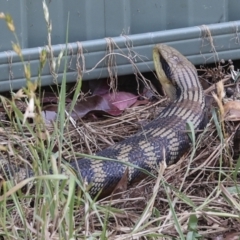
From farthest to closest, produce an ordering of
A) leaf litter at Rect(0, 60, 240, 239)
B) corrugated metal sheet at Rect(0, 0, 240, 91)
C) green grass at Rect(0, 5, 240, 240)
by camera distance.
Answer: corrugated metal sheet at Rect(0, 0, 240, 91), leaf litter at Rect(0, 60, 240, 239), green grass at Rect(0, 5, 240, 240)

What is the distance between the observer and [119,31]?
308 cm

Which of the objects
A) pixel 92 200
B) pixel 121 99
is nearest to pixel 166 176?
pixel 92 200

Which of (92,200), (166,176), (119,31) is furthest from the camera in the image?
(119,31)

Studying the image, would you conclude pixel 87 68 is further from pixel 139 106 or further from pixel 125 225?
pixel 125 225

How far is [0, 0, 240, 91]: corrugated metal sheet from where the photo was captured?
9.64ft

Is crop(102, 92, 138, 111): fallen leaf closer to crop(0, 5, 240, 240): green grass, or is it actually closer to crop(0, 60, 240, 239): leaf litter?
crop(0, 60, 240, 239): leaf litter

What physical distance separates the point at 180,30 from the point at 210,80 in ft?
1.30

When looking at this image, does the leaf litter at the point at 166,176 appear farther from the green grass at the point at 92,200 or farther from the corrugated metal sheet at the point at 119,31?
the corrugated metal sheet at the point at 119,31

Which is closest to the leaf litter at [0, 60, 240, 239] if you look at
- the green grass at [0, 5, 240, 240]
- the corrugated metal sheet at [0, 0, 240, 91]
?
the green grass at [0, 5, 240, 240]

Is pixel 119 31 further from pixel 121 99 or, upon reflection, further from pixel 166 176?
pixel 166 176

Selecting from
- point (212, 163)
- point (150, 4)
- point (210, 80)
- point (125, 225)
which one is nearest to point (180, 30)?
point (150, 4)

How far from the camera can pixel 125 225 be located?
2.00 m

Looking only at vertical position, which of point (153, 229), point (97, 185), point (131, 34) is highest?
point (131, 34)

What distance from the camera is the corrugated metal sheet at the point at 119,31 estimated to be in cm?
294
